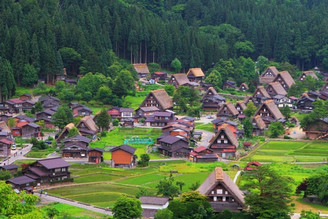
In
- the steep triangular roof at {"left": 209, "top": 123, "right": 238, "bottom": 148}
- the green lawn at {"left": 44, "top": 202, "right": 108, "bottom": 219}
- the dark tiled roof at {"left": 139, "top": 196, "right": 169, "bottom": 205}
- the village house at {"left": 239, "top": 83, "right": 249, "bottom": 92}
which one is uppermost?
the village house at {"left": 239, "top": 83, "right": 249, "bottom": 92}

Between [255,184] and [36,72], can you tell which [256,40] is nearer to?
[36,72]

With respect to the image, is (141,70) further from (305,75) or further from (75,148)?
(75,148)

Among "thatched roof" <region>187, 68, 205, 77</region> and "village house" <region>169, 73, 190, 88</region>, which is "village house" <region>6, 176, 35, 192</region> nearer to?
"village house" <region>169, 73, 190, 88</region>

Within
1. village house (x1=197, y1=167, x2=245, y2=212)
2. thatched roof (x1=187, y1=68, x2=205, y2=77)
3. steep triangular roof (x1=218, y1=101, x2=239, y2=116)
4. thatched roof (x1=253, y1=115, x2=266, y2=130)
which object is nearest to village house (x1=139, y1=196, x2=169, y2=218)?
village house (x1=197, y1=167, x2=245, y2=212)

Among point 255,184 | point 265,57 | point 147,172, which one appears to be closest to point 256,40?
point 265,57

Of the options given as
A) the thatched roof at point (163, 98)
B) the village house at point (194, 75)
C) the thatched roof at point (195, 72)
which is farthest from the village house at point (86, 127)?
the thatched roof at point (195, 72)

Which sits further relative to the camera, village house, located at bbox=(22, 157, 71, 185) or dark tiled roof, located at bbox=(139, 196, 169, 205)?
village house, located at bbox=(22, 157, 71, 185)
